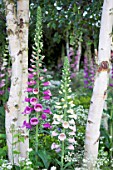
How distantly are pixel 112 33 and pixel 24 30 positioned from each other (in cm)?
91

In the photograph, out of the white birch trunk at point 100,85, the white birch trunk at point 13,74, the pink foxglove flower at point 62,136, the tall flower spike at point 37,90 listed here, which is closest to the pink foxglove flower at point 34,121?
the tall flower spike at point 37,90

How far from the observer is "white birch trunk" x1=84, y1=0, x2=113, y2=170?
9.97ft

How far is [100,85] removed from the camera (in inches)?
122

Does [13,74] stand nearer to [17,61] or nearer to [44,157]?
[17,61]

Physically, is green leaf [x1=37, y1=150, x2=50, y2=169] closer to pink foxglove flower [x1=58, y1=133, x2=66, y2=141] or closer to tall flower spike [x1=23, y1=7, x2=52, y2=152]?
tall flower spike [x1=23, y1=7, x2=52, y2=152]

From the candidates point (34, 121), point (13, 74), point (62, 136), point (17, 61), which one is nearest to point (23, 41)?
point (17, 61)

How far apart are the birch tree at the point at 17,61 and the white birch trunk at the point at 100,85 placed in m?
0.68

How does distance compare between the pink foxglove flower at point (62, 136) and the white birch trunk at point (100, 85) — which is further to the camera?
the white birch trunk at point (100, 85)

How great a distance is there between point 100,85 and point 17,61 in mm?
884

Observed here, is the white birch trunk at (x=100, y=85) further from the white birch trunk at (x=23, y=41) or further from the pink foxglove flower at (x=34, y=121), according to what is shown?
the white birch trunk at (x=23, y=41)

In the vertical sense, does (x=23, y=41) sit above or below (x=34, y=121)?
above

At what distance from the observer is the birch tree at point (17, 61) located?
121 inches

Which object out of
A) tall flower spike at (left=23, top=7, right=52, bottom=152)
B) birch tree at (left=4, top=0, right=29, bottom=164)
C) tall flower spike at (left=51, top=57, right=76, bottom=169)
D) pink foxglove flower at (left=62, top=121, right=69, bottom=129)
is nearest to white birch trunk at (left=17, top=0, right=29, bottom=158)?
birch tree at (left=4, top=0, right=29, bottom=164)

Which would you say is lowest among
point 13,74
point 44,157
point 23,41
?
point 44,157
